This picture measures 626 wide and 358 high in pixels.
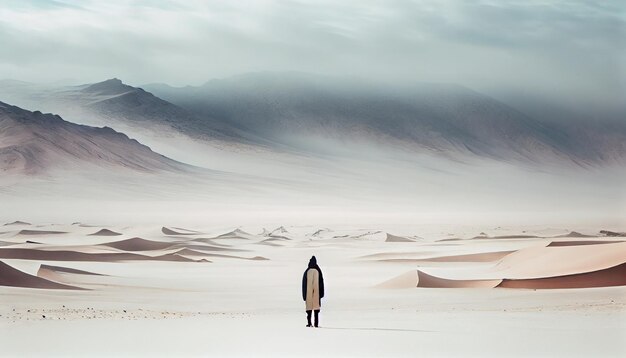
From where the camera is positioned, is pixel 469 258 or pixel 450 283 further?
pixel 469 258

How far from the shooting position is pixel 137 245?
2855 centimetres

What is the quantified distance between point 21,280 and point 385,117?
8135 centimetres

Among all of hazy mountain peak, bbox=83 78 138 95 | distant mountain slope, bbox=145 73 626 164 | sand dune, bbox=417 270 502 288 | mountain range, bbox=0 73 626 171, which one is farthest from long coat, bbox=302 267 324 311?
distant mountain slope, bbox=145 73 626 164

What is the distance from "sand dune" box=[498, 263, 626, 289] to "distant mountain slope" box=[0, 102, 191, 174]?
60177mm

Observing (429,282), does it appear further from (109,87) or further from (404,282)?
(109,87)

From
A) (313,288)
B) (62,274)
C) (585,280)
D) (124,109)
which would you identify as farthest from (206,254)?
(124,109)

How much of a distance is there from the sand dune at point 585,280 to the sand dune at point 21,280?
6.62 metres

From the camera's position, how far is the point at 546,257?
63.9ft

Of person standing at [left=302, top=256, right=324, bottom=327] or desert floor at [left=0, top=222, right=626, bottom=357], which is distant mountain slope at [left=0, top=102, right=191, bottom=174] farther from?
person standing at [left=302, top=256, right=324, bottom=327]

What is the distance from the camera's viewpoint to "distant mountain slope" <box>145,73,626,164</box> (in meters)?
92.2

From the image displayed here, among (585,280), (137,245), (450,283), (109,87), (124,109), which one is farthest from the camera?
(109,87)

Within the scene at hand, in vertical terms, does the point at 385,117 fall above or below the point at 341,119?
above

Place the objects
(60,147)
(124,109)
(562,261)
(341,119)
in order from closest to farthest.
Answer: (562,261) < (60,147) < (124,109) < (341,119)

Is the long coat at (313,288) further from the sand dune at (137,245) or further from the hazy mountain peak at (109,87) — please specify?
the hazy mountain peak at (109,87)
